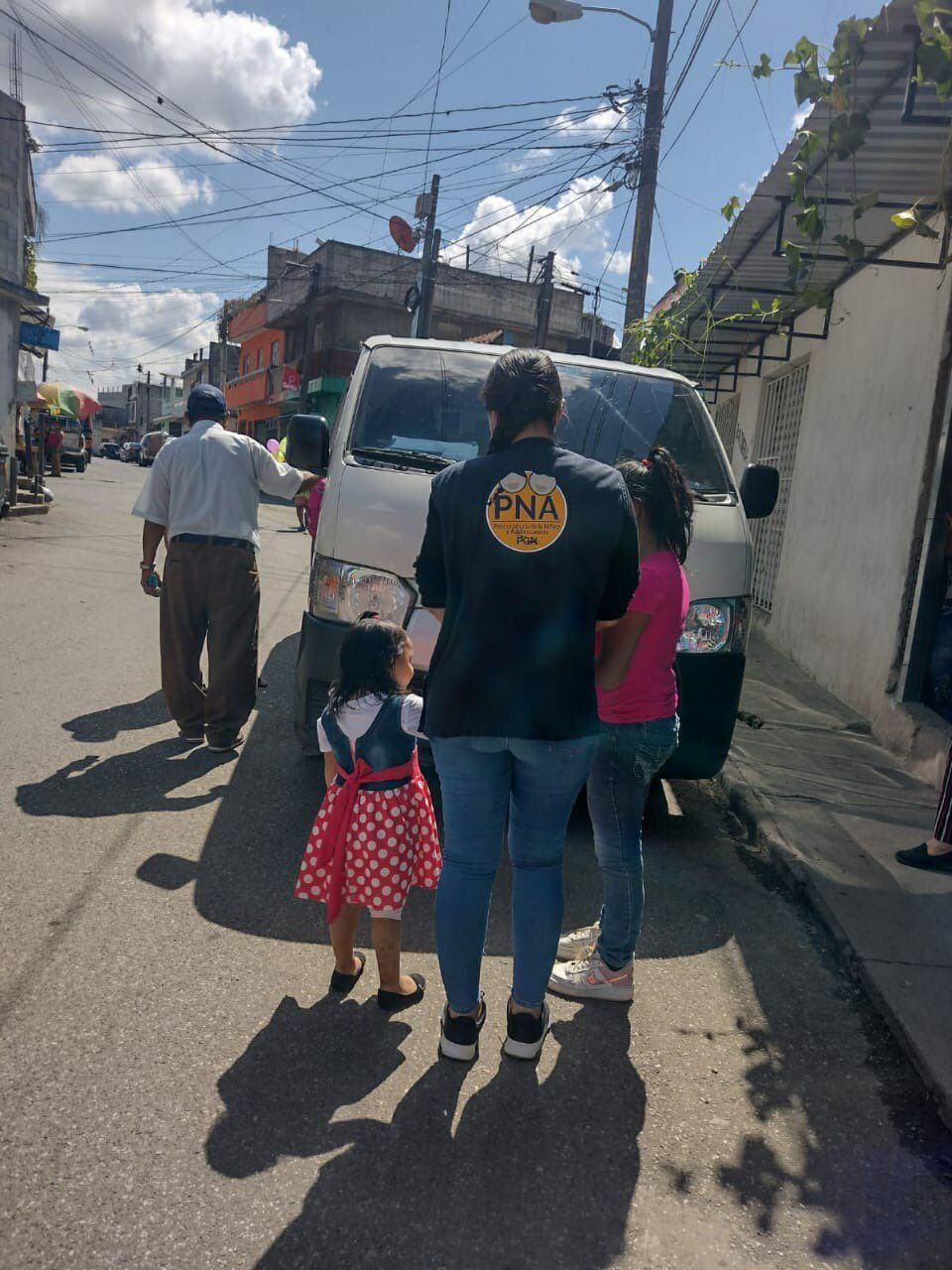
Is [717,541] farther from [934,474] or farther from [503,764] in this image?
[934,474]

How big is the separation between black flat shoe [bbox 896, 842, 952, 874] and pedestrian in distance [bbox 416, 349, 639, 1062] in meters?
2.36

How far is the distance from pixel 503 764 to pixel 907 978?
68.8 inches

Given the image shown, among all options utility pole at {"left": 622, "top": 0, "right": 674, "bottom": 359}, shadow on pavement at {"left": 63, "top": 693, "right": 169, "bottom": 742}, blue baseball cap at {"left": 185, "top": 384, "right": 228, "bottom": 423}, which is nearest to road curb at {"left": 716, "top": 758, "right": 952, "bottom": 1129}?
shadow on pavement at {"left": 63, "top": 693, "right": 169, "bottom": 742}

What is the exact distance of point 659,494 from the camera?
2.86 m

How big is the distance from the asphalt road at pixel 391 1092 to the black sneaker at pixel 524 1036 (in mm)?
58

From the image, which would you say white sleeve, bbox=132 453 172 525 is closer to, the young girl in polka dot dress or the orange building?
the young girl in polka dot dress

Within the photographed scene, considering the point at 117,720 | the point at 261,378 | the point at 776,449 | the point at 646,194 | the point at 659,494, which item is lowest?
the point at 117,720

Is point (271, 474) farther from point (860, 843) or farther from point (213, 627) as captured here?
point (860, 843)

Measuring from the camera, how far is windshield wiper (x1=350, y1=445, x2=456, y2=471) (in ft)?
14.1

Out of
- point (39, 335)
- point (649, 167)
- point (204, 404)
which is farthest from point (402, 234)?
point (204, 404)

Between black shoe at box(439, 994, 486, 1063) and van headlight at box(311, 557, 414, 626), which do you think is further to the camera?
van headlight at box(311, 557, 414, 626)

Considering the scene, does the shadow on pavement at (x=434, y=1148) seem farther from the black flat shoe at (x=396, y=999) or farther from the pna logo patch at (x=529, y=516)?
the pna logo patch at (x=529, y=516)

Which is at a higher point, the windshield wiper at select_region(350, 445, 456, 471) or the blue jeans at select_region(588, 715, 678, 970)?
the windshield wiper at select_region(350, 445, 456, 471)

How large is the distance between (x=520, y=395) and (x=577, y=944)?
1899 millimetres
